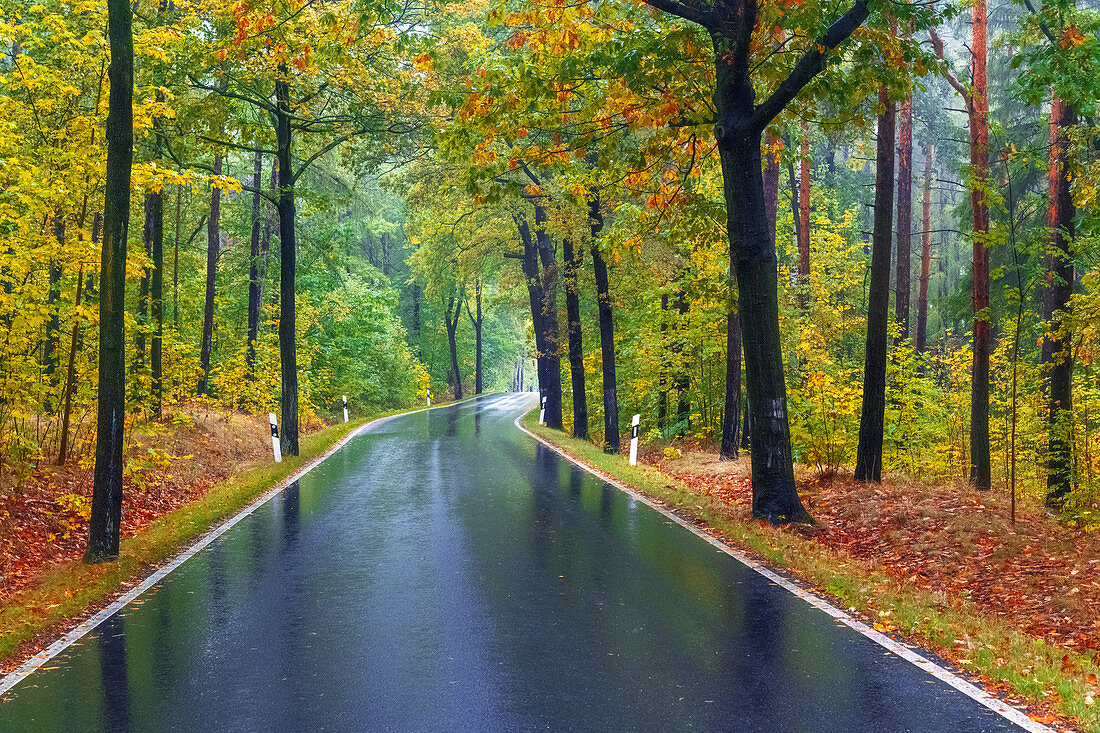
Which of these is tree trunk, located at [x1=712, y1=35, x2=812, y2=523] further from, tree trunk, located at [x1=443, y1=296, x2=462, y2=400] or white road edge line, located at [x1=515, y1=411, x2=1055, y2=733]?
tree trunk, located at [x1=443, y1=296, x2=462, y2=400]

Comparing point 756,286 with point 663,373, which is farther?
point 663,373

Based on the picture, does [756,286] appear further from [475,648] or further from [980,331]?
[475,648]

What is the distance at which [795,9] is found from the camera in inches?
385

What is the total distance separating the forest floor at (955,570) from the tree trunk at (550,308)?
14.1 m

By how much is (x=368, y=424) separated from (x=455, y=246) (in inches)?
308

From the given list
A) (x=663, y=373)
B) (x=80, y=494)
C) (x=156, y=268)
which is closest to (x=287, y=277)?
(x=156, y=268)

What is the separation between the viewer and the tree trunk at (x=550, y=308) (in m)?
28.1

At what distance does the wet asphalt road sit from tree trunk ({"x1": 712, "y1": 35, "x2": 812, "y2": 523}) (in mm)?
1555

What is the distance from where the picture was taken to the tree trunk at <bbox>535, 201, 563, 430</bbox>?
28109 mm

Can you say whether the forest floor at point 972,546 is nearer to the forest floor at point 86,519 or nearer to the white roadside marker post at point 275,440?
the forest floor at point 86,519

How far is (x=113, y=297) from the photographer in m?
9.30

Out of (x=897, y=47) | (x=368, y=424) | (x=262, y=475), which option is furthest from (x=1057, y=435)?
(x=368, y=424)

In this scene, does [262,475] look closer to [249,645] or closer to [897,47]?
[249,645]

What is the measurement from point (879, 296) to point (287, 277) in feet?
45.5
